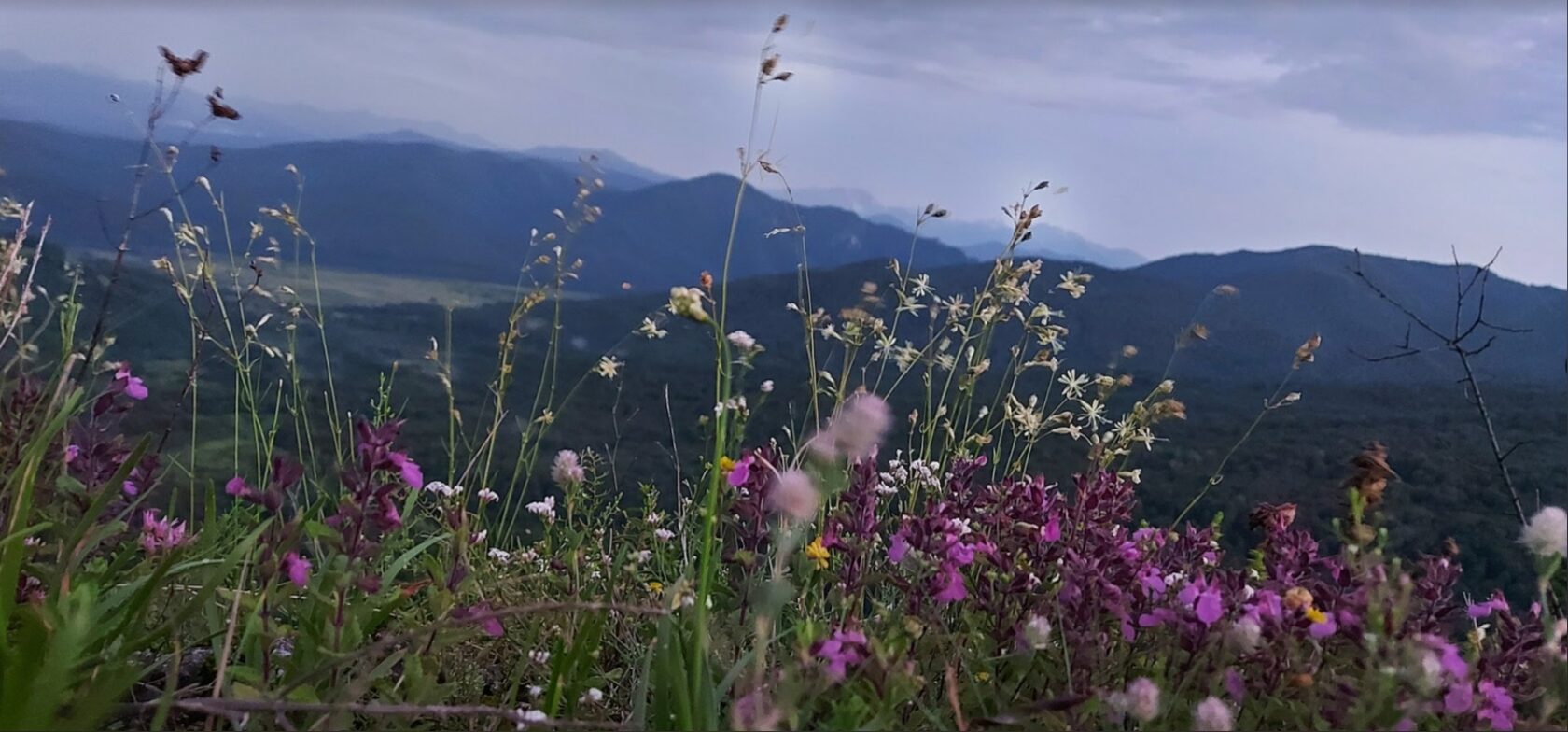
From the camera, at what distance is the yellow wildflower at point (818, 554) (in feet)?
5.81

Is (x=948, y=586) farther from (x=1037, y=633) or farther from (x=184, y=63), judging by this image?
(x=184, y=63)

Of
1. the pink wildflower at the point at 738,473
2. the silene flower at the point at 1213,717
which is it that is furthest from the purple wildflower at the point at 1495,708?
the pink wildflower at the point at 738,473

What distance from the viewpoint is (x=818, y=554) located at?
69.5 inches

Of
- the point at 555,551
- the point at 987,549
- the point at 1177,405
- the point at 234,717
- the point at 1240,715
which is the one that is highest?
the point at 1177,405

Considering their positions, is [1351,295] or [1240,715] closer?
[1240,715]

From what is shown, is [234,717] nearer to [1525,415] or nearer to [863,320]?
[863,320]

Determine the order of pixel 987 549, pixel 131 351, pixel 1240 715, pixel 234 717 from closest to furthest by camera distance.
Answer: pixel 234 717 < pixel 1240 715 < pixel 987 549 < pixel 131 351

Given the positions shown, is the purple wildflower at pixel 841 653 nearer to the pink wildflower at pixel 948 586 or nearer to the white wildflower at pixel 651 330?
the pink wildflower at pixel 948 586

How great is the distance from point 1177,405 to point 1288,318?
1585 centimetres

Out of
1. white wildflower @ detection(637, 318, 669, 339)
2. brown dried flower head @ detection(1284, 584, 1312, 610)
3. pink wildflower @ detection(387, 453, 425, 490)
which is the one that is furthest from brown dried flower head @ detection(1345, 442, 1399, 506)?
white wildflower @ detection(637, 318, 669, 339)

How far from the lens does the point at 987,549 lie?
5.66ft

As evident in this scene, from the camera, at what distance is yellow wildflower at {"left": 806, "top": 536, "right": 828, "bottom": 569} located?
177 centimetres

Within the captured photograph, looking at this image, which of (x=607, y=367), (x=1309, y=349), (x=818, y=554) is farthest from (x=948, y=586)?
(x=607, y=367)

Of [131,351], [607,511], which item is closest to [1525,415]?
[607,511]
